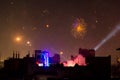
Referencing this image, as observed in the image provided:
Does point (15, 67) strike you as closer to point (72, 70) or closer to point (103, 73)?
point (72, 70)

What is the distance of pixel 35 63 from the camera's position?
61062mm

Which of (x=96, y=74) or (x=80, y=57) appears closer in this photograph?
(x=96, y=74)

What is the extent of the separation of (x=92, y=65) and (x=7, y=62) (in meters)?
20.3

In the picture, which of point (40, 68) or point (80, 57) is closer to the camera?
point (40, 68)

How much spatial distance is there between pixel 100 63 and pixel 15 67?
1935cm

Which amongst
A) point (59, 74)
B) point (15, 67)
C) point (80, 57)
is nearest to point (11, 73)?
point (15, 67)

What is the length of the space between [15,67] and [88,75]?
17853 mm

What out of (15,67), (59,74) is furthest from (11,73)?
(59,74)

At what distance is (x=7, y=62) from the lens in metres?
65.5

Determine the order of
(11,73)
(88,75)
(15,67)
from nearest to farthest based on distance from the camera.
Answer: (88,75) < (11,73) < (15,67)

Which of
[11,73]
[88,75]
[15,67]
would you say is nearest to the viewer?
[88,75]

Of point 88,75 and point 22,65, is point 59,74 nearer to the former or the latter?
point 88,75

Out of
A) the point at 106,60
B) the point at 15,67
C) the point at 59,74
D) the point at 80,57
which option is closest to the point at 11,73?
the point at 15,67

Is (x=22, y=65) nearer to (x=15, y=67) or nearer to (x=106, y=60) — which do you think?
(x=15, y=67)
